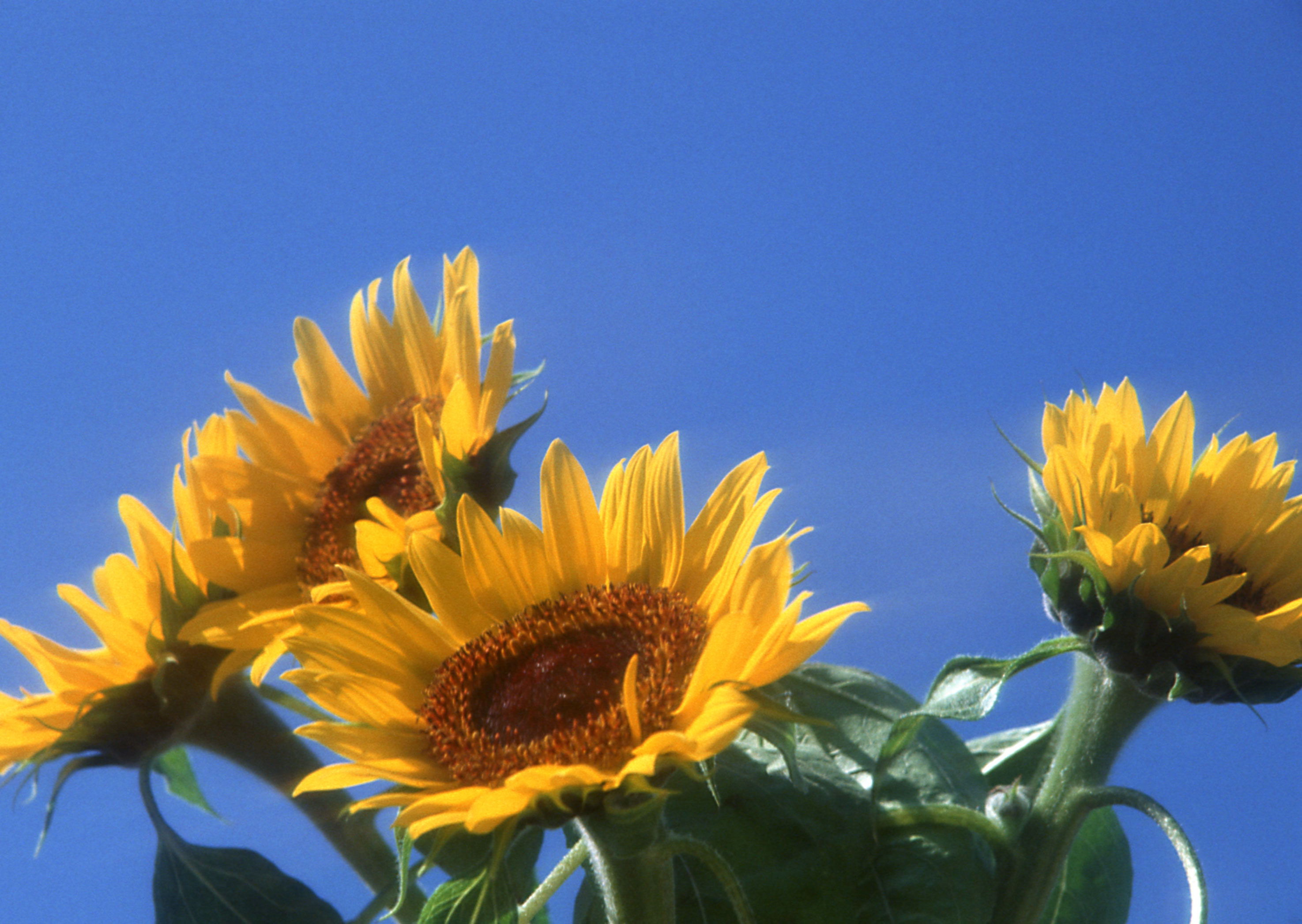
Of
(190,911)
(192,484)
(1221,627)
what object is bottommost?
(190,911)

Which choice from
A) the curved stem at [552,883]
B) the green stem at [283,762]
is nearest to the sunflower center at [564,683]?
the curved stem at [552,883]

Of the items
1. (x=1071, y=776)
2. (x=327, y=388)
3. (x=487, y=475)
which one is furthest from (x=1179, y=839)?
(x=327, y=388)

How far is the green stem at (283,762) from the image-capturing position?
0.90 m

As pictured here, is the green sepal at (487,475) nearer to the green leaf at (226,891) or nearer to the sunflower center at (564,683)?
the sunflower center at (564,683)

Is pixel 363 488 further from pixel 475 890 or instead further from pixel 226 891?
pixel 475 890

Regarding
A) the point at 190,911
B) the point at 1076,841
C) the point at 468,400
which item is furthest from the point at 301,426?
the point at 1076,841

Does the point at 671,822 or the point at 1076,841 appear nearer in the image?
the point at 671,822

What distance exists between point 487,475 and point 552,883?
0.28 meters

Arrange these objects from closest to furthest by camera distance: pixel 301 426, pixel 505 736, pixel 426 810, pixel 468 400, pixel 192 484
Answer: pixel 426 810 < pixel 505 736 < pixel 468 400 < pixel 192 484 < pixel 301 426

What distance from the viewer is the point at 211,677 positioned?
36.2 inches

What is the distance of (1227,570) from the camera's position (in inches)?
34.1

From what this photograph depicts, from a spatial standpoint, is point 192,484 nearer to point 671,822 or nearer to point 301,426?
point 301,426

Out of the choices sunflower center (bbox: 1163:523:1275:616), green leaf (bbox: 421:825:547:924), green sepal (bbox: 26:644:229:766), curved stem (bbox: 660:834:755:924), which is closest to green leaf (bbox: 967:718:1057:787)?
sunflower center (bbox: 1163:523:1275:616)

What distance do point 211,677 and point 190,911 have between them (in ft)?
0.56
